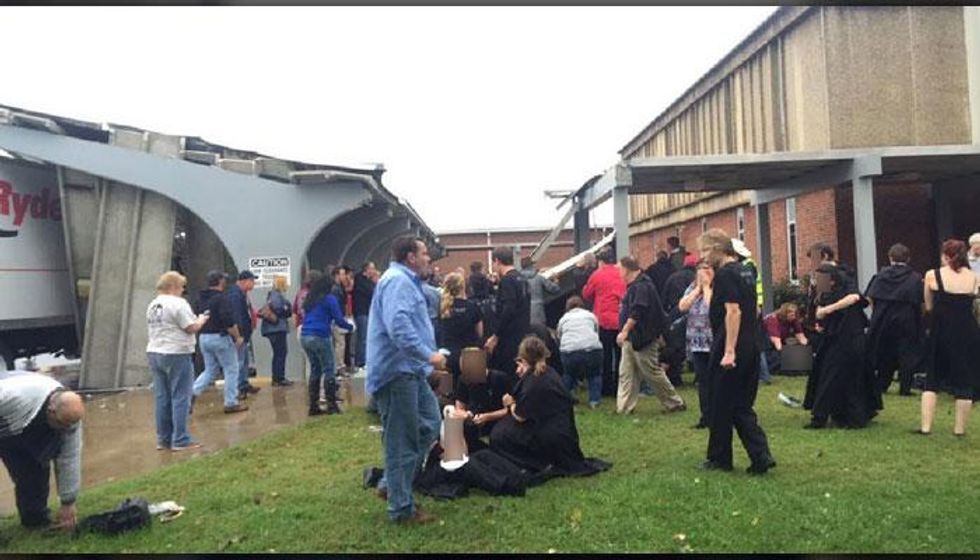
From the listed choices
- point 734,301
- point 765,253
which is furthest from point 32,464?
point 765,253

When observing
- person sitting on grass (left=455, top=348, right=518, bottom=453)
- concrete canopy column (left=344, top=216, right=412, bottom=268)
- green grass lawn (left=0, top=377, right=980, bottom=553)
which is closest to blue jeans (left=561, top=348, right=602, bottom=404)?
green grass lawn (left=0, top=377, right=980, bottom=553)

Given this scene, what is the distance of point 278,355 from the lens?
1183 cm

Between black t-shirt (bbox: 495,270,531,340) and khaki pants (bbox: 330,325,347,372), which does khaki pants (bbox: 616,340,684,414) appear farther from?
khaki pants (bbox: 330,325,347,372)

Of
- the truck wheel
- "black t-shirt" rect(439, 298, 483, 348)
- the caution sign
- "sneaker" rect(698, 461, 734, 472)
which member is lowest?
"sneaker" rect(698, 461, 734, 472)

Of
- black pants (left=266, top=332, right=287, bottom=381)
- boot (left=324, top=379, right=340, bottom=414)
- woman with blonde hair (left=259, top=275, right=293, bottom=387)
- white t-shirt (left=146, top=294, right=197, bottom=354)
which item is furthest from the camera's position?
black pants (left=266, top=332, right=287, bottom=381)

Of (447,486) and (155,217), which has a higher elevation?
(155,217)

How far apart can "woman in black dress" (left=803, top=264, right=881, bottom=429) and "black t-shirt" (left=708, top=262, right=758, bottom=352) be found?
6.09ft

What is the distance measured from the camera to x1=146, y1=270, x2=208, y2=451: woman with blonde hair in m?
7.45

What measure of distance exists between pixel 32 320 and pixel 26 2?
9069mm

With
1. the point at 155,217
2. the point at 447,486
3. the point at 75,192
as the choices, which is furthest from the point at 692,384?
the point at 75,192

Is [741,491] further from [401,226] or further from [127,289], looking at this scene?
[401,226]

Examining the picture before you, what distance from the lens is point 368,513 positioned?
5418mm

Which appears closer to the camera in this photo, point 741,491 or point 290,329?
Answer: point 741,491

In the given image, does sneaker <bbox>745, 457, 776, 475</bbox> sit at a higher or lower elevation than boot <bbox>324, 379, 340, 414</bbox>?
lower
